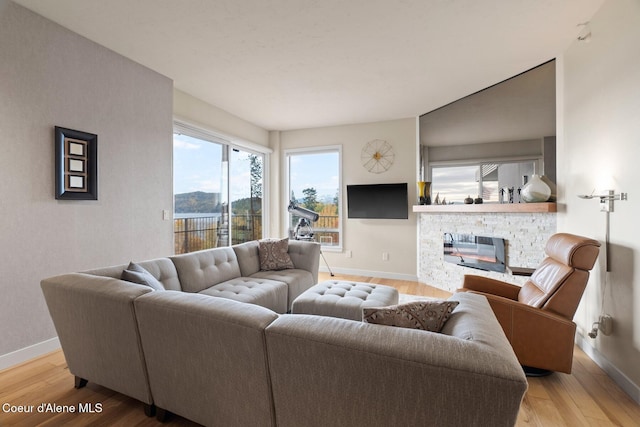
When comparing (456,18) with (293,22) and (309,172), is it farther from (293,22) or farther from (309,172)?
(309,172)

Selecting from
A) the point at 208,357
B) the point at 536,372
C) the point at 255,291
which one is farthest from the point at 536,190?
the point at 208,357

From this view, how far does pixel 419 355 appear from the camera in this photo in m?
0.92

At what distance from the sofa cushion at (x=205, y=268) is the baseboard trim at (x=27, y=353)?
3.64 ft

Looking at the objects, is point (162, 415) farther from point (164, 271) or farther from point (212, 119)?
point (212, 119)

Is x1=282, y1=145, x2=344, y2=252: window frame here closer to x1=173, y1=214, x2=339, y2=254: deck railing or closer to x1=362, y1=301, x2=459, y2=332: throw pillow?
x1=173, y1=214, x2=339, y2=254: deck railing

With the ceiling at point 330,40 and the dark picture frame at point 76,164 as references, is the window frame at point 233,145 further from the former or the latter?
the dark picture frame at point 76,164

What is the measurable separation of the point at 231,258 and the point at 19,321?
1629 millimetres

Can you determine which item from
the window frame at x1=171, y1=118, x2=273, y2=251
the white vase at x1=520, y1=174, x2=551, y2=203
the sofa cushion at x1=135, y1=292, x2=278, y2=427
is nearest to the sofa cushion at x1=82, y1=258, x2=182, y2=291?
the sofa cushion at x1=135, y1=292, x2=278, y2=427

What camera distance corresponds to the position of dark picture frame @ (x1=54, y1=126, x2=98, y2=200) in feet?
7.84

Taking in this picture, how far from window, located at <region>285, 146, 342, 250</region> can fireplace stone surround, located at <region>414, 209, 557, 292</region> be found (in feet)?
4.89

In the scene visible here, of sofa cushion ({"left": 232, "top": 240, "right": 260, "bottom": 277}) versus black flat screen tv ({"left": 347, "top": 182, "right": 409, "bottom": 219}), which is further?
black flat screen tv ({"left": 347, "top": 182, "right": 409, "bottom": 219})

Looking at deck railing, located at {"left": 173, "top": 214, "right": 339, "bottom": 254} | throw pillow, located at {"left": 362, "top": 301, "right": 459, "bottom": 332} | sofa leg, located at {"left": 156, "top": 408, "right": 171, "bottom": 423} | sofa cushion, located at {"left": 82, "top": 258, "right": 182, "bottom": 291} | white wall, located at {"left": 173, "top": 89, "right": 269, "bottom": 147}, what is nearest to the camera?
throw pillow, located at {"left": 362, "top": 301, "right": 459, "bottom": 332}

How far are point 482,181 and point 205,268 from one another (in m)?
3.42

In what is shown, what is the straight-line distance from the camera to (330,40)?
8.45ft
